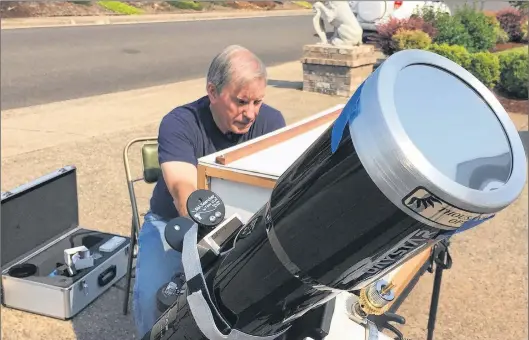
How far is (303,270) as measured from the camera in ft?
3.01

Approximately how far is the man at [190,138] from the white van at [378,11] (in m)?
8.51

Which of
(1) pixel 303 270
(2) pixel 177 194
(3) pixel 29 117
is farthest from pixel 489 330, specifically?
(3) pixel 29 117

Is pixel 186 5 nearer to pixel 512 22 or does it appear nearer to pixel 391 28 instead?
pixel 512 22

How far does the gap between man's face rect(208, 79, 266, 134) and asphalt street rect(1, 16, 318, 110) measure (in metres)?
5.84

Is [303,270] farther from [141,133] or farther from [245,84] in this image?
[141,133]

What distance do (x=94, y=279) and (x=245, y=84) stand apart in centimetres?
159

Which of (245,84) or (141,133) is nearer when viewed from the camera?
(245,84)

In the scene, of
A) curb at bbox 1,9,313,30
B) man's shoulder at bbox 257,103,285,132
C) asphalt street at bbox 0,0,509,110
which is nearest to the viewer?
man's shoulder at bbox 257,103,285,132

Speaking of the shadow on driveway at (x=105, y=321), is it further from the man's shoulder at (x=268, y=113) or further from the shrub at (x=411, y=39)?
the shrub at (x=411, y=39)

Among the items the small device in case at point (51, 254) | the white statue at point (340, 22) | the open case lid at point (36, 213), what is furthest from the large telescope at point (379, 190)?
the white statue at point (340, 22)

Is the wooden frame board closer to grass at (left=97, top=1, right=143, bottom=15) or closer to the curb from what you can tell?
the curb

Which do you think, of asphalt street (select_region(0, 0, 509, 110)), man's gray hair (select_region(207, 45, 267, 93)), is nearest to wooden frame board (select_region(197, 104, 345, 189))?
man's gray hair (select_region(207, 45, 267, 93))

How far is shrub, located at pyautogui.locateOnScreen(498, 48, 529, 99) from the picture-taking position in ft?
24.5

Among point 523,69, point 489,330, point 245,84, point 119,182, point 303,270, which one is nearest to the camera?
point 303,270
